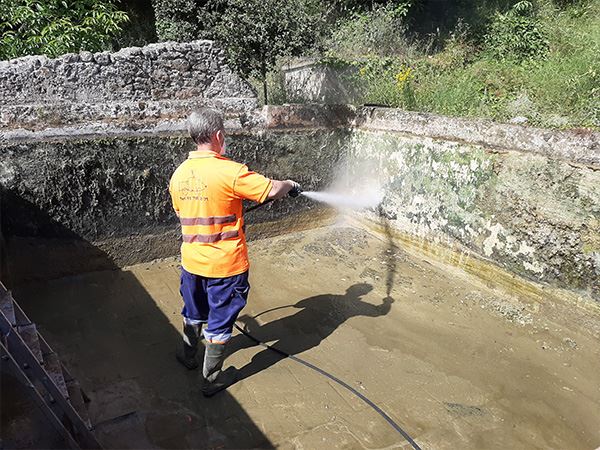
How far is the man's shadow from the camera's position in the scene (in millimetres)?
3686

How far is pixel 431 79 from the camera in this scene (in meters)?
7.25

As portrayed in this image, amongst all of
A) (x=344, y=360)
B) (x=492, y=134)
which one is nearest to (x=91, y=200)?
(x=344, y=360)

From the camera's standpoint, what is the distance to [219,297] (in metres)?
3.13

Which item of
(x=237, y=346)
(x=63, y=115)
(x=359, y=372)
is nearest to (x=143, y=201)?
(x=63, y=115)

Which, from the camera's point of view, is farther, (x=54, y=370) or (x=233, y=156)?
(x=233, y=156)

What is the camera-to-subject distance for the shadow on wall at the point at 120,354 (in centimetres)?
284

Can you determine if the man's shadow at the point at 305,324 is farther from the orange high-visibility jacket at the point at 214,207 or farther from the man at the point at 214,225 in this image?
the orange high-visibility jacket at the point at 214,207

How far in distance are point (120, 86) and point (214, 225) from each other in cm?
283

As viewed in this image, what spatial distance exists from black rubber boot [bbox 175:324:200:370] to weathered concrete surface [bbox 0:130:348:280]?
1908 mm

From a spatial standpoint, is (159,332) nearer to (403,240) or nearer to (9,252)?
(9,252)

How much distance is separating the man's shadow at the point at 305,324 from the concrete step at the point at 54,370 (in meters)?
1.31

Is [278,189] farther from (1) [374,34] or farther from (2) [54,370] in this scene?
(1) [374,34]

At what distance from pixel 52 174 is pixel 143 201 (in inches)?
36.1

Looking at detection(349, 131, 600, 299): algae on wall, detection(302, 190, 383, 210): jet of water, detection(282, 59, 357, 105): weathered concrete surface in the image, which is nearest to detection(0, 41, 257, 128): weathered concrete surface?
detection(302, 190, 383, 210): jet of water
